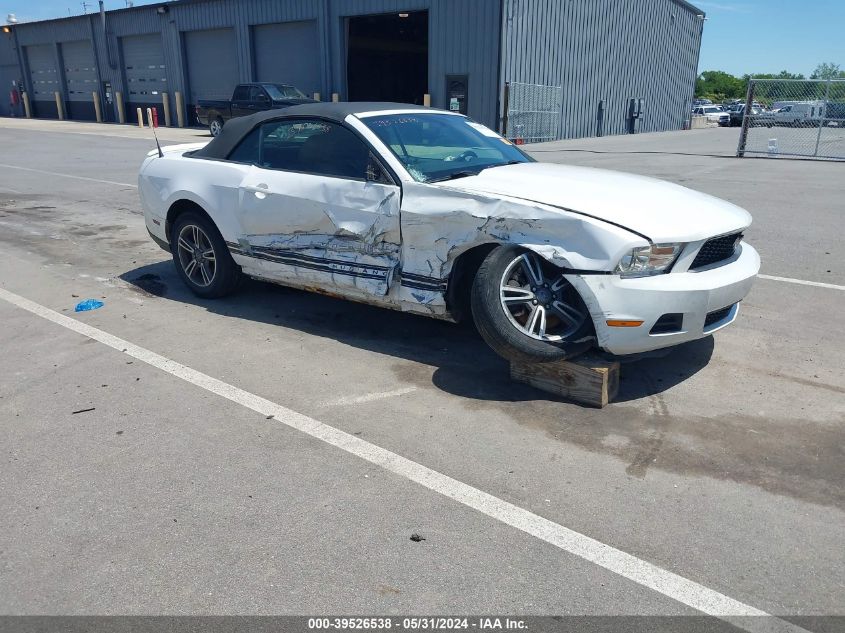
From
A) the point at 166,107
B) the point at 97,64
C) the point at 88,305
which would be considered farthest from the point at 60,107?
the point at 88,305

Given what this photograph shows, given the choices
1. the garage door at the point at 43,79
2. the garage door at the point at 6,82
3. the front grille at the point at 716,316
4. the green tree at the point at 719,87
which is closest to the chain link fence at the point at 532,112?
the front grille at the point at 716,316

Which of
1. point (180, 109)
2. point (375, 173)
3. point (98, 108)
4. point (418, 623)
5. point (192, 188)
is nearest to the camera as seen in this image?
point (418, 623)

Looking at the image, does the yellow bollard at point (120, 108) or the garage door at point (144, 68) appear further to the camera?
the yellow bollard at point (120, 108)

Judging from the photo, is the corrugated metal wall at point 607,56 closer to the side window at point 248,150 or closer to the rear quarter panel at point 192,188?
the rear quarter panel at point 192,188

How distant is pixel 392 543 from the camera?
2.94 meters

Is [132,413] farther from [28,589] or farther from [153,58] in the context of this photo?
[153,58]

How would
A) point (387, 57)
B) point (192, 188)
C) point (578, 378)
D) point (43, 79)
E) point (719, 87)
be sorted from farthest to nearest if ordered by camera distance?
point (719, 87) → point (43, 79) → point (387, 57) → point (192, 188) → point (578, 378)

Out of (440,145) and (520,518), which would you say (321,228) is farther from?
(520,518)

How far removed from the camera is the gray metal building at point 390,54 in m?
26.0

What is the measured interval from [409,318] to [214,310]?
1.68 meters

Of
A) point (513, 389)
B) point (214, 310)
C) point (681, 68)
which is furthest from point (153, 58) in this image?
point (513, 389)

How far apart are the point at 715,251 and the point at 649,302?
741mm

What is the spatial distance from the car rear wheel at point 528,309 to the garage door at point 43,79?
157 feet

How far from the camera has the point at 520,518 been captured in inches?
122
